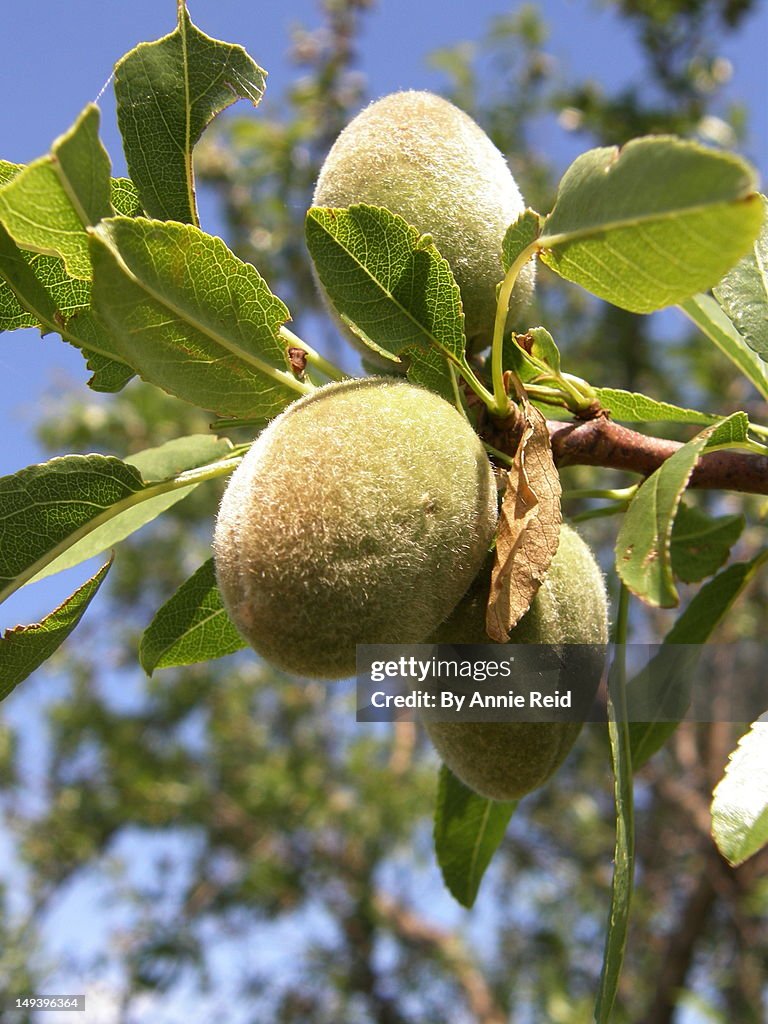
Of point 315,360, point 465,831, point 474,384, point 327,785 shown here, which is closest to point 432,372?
point 474,384

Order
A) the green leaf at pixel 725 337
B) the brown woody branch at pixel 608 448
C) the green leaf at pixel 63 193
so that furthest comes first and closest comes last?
the green leaf at pixel 725 337
the brown woody branch at pixel 608 448
the green leaf at pixel 63 193

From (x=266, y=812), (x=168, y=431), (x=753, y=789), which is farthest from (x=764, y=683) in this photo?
(x=266, y=812)

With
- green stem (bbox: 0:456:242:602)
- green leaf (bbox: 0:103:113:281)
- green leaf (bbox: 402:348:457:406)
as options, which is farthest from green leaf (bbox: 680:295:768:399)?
green leaf (bbox: 0:103:113:281)

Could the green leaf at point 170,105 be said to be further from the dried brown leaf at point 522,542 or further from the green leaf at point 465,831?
the green leaf at point 465,831

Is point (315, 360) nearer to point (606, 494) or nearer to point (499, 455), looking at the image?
point (499, 455)

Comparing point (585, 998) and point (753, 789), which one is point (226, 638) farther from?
point (585, 998)

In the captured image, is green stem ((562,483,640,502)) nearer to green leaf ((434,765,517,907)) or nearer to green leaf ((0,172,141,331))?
green leaf ((434,765,517,907))

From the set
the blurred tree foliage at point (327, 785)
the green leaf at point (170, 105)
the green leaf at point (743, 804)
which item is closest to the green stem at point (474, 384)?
the green leaf at point (170, 105)
